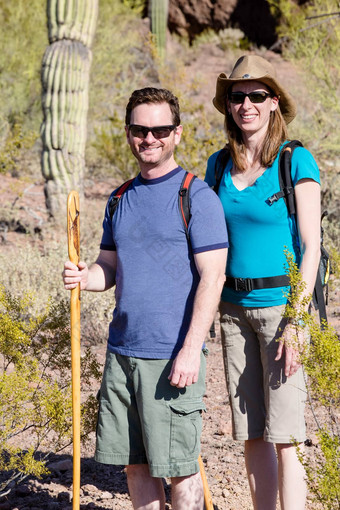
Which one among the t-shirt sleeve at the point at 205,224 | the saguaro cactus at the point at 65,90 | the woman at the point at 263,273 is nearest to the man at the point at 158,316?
the t-shirt sleeve at the point at 205,224

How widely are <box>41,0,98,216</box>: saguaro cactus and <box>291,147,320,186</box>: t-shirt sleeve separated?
6509 mm

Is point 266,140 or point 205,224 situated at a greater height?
point 266,140

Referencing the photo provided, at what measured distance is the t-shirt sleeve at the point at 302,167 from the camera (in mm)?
2557

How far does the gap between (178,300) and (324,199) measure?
696 cm

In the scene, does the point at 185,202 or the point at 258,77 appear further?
the point at 258,77

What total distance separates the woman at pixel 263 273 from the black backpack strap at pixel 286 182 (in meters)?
0.02

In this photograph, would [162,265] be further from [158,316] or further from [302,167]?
[302,167]

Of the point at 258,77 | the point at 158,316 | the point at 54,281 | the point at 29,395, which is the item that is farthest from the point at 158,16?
the point at 158,316

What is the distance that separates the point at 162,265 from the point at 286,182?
56cm

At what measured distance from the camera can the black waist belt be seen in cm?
263

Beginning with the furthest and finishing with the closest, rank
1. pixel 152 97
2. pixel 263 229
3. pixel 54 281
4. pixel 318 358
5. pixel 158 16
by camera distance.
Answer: pixel 158 16 → pixel 54 281 → pixel 263 229 → pixel 152 97 → pixel 318 358

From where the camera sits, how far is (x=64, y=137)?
883 cm

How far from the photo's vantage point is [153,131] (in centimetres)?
249

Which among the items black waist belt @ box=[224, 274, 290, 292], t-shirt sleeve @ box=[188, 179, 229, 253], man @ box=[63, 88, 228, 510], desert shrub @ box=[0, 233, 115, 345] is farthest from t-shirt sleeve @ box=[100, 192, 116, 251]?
desert shrub @ box=[0, 233, 115, 345]
